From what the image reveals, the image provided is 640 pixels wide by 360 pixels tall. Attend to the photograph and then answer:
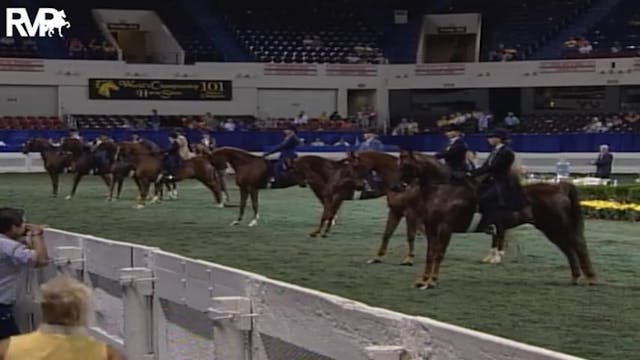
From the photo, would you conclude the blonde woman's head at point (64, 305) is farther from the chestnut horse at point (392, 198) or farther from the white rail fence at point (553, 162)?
the white rail fence at point (553, 162)

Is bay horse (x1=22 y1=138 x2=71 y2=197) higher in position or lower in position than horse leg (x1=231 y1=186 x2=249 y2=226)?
higher

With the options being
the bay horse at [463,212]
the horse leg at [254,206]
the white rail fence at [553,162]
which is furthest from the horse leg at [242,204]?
the white rail fence at [553,162]

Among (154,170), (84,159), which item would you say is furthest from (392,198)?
(84,159)

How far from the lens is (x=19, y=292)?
324 inches

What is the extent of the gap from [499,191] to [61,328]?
10218mm

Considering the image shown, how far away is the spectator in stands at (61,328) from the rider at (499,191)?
10.0 meters

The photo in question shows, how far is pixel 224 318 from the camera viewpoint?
6281 millimetres

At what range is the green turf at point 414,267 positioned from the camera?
435 inches

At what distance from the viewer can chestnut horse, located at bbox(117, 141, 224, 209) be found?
88.8 ft

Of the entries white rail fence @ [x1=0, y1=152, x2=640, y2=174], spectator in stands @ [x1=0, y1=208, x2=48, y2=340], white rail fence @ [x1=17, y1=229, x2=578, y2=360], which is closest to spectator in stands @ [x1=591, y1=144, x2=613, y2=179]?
white rail fence @ [x1=0, y1=152, x2=640, y2=174]

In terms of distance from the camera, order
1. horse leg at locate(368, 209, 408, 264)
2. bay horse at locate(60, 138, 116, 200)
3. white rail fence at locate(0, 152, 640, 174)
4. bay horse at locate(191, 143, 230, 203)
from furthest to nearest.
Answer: white rail fence at locate(0, 152, 640, 174) → bay horse at locate(60, 138, 116, 200) → bay horse at locate(191, 143, 230, 203) → horse leg at locate(368, 209, 408, 264)

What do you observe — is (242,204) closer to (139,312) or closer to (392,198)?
(392,198)

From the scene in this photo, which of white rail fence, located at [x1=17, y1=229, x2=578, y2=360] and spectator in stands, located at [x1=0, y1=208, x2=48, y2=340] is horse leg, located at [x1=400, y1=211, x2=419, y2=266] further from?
spectator in stands, located at [x1=0, y1=208, x2=48, y2=340]

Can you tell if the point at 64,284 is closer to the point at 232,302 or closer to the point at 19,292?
the point at 232,302
